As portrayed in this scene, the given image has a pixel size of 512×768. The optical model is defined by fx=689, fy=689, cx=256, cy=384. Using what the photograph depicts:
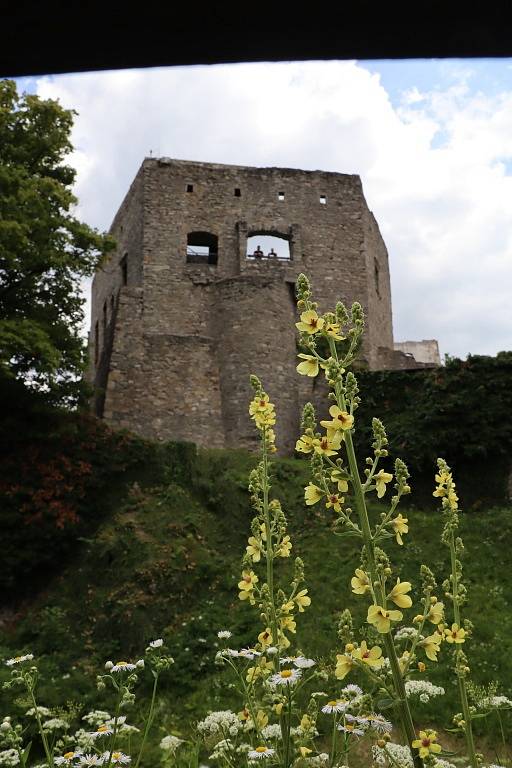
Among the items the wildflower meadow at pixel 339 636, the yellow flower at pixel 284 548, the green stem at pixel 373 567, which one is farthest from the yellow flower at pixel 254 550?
the green stem at pixel 373 567

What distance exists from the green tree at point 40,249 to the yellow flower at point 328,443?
12.4 metres

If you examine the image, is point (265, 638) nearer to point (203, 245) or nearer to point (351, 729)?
point (351, 729)

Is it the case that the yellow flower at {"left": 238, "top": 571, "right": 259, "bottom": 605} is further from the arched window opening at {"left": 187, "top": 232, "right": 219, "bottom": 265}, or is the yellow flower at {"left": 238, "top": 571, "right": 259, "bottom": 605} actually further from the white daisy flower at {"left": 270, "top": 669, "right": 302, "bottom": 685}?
the arched window opening at {"left": 187, "top": 232, "right": 219, "bottom": 265}

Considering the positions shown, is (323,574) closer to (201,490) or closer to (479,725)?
(201,490)

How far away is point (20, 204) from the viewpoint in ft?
48.3

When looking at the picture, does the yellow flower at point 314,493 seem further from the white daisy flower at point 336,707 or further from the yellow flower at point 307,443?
the white daisy flower at point 336,707

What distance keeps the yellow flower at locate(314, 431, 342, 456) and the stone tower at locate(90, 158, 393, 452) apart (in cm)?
1682

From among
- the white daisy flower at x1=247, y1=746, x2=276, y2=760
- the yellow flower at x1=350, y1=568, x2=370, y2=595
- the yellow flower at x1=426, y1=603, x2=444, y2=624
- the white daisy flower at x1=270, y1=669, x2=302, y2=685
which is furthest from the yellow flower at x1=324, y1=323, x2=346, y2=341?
the white daisy flower at x1=247, y1=746, x2=276, y2=760

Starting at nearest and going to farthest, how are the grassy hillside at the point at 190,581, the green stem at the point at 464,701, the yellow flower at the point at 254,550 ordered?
the green stem at the point at 464,701 → the yellow flower at the point at 254,550 → the grassy hillside at the point at 190,581

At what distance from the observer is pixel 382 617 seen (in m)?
2.00

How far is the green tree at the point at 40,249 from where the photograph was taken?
46.8 feet

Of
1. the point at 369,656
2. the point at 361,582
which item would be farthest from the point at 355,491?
the point at 369,656

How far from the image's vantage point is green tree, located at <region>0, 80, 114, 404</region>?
46.8ft

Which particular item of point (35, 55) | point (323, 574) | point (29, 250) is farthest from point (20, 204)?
point (35, 55)
